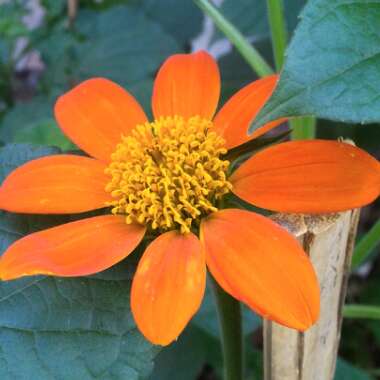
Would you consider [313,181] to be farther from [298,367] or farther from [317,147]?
[298,367]

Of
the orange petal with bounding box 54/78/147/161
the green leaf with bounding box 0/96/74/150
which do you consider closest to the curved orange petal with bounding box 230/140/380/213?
the orange petal with bounding box 54/78/147/161

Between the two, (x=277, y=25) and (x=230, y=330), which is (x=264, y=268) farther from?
(x=277, y=25)

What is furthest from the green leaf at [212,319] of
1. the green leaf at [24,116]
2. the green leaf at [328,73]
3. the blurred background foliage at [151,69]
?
the green leaf at [328,73]

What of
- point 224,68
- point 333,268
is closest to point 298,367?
point 333,268

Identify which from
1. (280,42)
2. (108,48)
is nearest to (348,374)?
(280,42)

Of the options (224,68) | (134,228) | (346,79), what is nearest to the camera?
(346,79)
